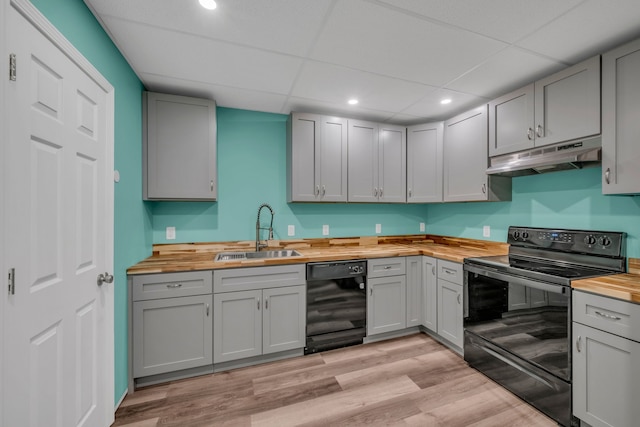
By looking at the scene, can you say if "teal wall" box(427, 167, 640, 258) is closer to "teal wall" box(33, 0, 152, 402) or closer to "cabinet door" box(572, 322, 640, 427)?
"cabinet door" box(572, 322, 640, 427)

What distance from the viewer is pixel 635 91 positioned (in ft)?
5.13

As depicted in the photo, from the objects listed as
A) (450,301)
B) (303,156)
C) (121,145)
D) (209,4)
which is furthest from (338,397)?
(209,4)

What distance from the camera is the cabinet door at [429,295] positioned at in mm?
2648

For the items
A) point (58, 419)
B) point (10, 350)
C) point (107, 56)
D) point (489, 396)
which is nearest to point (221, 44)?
point (107, 56)

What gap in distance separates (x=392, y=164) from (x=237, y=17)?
85.6 inches

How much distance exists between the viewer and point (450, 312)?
2469 mm

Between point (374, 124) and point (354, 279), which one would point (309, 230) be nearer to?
point (354, 279)

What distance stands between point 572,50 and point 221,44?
234cm

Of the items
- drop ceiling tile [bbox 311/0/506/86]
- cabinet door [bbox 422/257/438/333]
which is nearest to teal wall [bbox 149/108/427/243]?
cabinet door [bbox 422/257/438/333]

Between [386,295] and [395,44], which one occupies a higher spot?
[395,44]

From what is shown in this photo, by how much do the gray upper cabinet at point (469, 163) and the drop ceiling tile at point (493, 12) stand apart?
3.52 ft

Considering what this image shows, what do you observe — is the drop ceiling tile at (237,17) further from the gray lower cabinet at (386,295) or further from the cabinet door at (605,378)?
the cabinet door at (605,378)

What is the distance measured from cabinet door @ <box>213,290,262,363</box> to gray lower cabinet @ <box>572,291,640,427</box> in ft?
7.09

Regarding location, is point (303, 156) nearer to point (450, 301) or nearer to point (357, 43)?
point (357, 43)
